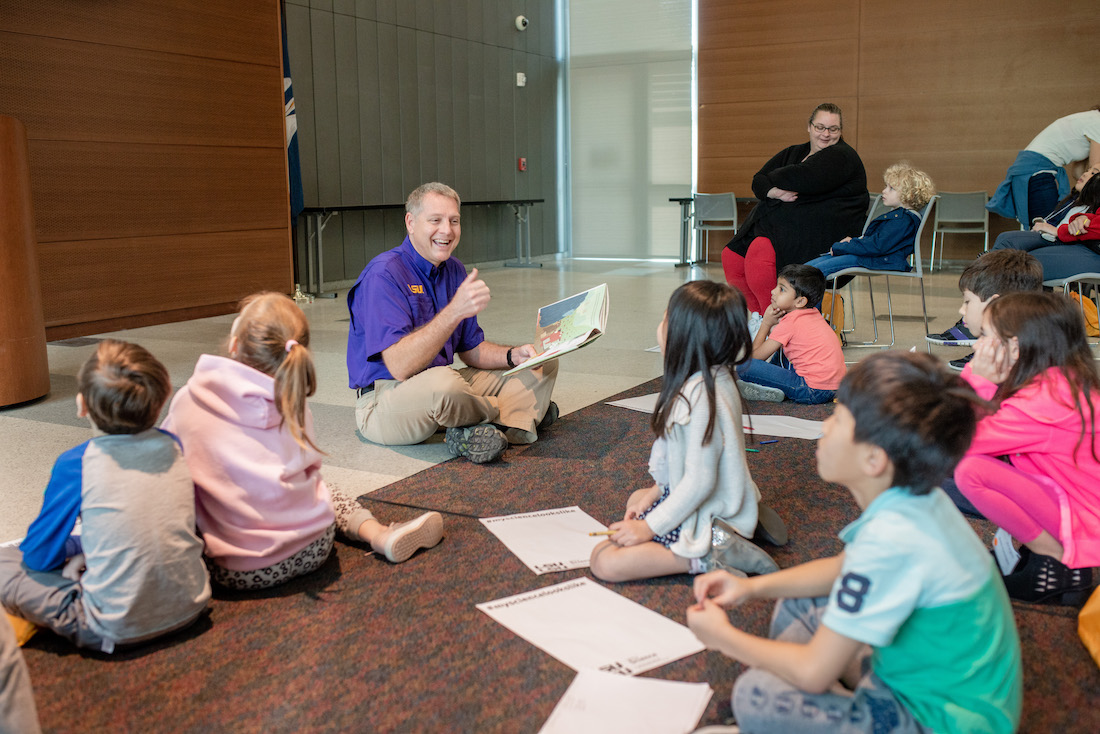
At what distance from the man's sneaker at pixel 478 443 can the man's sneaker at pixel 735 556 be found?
1070 mm

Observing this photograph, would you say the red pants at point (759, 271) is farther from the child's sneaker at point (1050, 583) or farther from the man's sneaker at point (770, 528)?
the child's sneaker at point (1050, 583)

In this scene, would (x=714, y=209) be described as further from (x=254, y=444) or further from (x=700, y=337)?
(x=254, y=444)

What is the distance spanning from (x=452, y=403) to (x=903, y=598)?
1.95 metres

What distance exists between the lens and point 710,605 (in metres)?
1.31

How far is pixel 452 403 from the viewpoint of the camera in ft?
9.67

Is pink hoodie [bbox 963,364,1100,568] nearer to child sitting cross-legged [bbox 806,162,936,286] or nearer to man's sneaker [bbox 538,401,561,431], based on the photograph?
man's sneaker [bbox 538,401,561,431]

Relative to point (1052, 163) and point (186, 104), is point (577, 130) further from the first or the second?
point (1052, 163)

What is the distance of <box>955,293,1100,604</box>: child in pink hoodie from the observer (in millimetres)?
1917

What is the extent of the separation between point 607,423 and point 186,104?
441cm

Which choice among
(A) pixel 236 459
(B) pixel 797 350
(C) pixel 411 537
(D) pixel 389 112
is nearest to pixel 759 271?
(B) pixel 797 350

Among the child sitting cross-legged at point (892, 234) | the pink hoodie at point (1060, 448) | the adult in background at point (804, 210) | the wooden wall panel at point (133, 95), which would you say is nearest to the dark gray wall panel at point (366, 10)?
the wooden wall panel at point (133, 95)

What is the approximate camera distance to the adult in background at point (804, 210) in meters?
4.67

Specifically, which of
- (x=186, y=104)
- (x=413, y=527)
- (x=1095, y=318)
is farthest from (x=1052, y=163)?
(x=186, y=104)

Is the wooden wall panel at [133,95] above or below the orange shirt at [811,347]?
above
